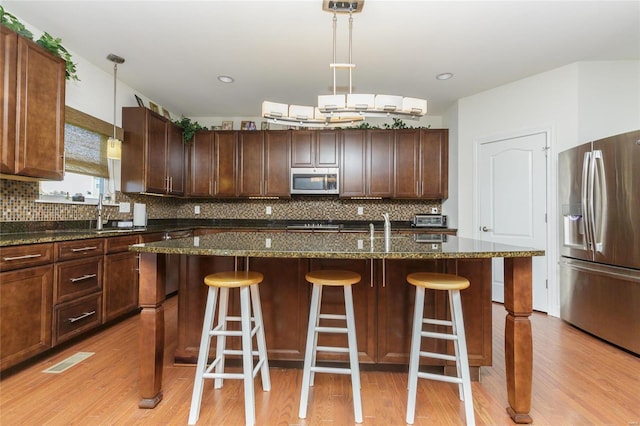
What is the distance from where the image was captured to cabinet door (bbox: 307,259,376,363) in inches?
78.5

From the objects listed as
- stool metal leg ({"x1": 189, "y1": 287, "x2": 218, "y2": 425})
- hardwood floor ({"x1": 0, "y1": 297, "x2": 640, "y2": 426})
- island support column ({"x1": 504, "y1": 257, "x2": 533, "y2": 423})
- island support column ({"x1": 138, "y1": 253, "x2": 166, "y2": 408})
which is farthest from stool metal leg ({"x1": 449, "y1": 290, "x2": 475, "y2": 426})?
island support column ({"x1": 138, "y1": 253, "x2": 166, "y2": 408})

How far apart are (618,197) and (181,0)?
3.73 meters

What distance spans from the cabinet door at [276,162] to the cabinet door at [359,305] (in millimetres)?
2563

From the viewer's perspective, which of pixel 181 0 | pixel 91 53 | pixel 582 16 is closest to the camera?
pixel 181 0

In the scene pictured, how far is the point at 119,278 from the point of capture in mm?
2877

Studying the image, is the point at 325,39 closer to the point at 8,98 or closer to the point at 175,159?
the point at 8,98

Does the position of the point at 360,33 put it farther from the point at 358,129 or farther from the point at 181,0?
the point at 358,129

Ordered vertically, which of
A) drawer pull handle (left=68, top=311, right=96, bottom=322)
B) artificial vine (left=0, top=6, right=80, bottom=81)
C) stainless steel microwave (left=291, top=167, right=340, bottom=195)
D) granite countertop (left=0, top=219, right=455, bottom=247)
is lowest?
drawer pull handle (left=68, top=311, right=96, bottom=322)

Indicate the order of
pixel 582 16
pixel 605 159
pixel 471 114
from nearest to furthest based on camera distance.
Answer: pixel 582 16 → pixel 605 159 → pixel 471 114

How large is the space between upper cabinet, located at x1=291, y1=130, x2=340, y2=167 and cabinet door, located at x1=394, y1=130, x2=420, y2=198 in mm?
862

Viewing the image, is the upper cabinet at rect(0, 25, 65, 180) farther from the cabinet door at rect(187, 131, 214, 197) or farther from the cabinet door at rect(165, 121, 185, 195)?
the cabinet door at rect(187, 131, 214, 197)

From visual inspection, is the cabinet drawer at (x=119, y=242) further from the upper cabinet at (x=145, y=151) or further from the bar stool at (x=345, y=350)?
the bar stool at (x=345, y=350)

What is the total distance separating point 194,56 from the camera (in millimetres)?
3004

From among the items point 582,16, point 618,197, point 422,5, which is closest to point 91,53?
point 422,5
